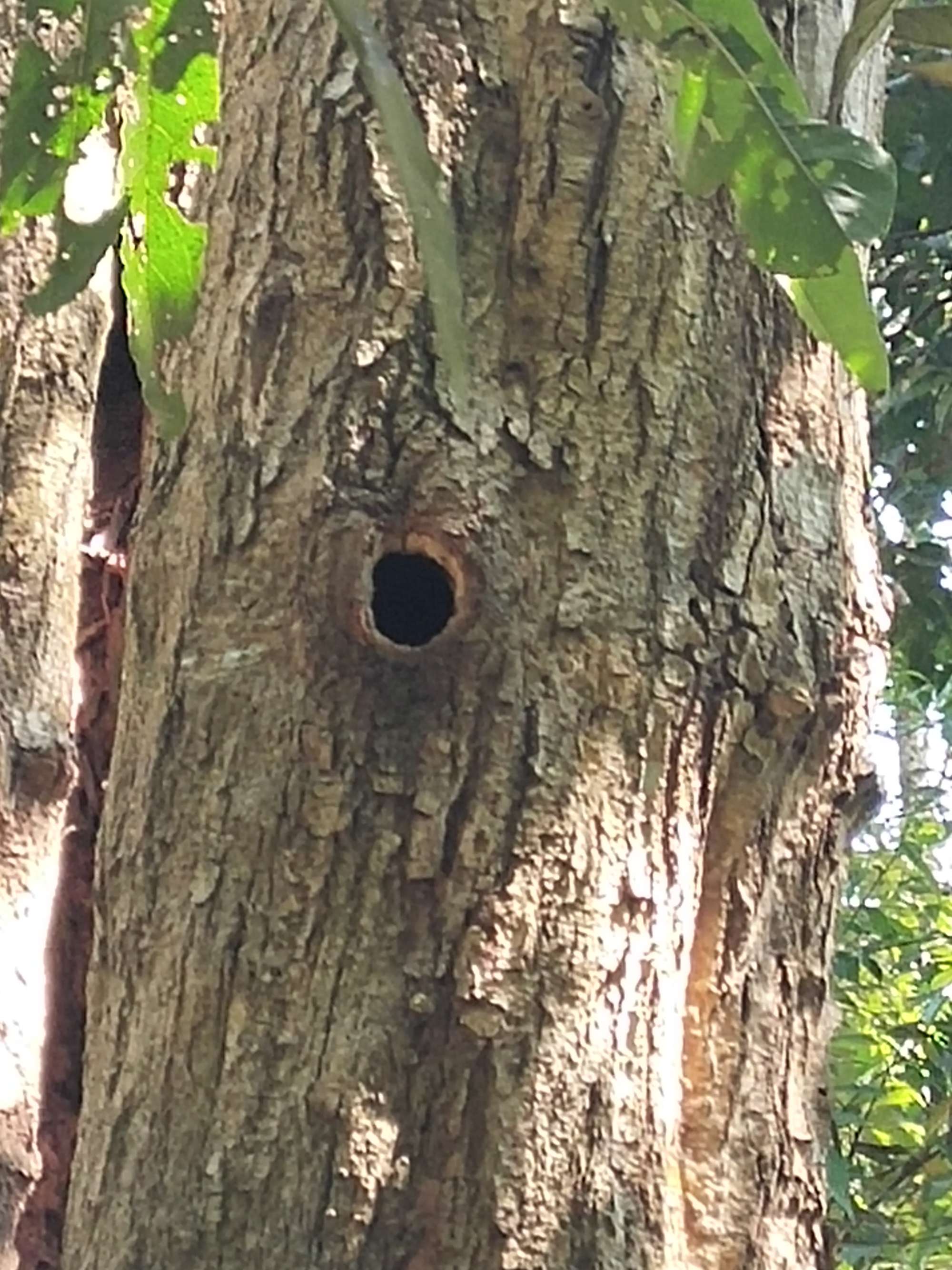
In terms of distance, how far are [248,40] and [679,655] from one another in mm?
518

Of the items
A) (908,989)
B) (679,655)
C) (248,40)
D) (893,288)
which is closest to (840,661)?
(679,655)

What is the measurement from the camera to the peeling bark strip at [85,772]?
1.41 metres

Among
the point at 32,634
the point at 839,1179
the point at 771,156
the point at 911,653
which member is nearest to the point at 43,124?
the point at 771,156

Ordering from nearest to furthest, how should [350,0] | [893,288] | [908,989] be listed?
[350,0], [893,288], [908,989]

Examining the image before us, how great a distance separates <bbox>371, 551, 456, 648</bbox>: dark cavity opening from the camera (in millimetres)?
1036

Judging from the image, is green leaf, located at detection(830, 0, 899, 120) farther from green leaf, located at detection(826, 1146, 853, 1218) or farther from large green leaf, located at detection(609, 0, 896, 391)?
green leaf, located at detection(826, 1146, 853, 1218)

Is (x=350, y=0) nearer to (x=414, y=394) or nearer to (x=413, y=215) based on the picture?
(x=413, y=215)

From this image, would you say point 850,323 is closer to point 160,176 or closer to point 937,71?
point 160,176

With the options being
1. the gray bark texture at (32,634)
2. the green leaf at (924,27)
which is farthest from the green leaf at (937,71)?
the gray bark texture at (32,634)

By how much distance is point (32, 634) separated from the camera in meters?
1.48

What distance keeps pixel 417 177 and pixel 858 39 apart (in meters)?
0.49

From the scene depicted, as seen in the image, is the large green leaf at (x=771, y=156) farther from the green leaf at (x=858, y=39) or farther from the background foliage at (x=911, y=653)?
the background foliage at (x=911, y=653)

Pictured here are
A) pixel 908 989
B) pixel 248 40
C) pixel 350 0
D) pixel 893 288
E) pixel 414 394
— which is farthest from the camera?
pixel 908 989

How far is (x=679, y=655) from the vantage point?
1.03 meters
